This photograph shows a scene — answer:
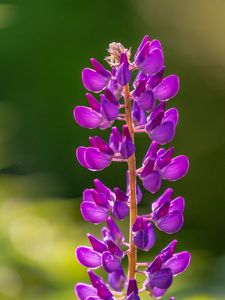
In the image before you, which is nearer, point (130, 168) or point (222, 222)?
point (130, 168)

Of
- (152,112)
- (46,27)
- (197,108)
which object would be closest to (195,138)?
(197,108)

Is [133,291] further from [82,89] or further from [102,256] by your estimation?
[82,89]

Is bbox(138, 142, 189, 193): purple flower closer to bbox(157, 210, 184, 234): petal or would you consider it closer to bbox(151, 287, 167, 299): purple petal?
bbox(157, 210, 184, 234): petal

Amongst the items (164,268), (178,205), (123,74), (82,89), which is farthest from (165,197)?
(82,89)

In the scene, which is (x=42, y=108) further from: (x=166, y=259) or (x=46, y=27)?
(x=166, y=259)

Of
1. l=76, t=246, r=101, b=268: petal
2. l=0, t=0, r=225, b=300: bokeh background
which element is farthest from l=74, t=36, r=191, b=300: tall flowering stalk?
l=0, t=0, r=225, b=300: bokeh background
